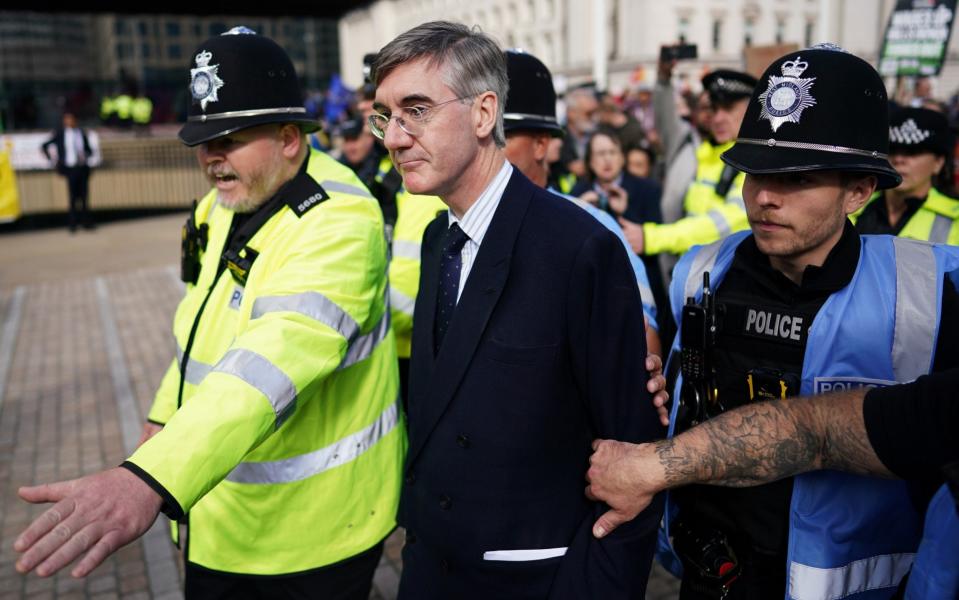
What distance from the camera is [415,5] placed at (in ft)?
290

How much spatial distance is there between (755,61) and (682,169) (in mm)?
1374

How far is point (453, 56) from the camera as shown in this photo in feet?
6.13

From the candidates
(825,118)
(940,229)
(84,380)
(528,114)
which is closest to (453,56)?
(825,118)

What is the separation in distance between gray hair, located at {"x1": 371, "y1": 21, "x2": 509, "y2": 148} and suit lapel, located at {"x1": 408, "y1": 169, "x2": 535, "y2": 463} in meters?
0.23

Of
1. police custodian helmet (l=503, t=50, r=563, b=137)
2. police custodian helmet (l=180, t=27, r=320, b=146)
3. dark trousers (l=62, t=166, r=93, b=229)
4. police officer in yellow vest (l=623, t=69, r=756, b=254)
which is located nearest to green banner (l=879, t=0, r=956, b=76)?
police officer in yellow vest (l=623, t=69, r=756, b=254)

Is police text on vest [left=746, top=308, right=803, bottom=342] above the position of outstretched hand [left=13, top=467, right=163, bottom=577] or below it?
above

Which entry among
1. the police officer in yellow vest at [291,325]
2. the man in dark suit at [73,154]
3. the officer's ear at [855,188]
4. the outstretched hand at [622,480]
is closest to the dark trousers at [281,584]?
the police officer in yellow vest at [291,325]

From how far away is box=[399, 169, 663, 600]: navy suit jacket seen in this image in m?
1.80

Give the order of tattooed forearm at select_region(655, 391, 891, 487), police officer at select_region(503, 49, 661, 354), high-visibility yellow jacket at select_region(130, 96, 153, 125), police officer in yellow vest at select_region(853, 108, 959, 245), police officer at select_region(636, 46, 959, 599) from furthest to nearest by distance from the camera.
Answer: high-visibility yellow jacket at select_region(130, 96, 153, 125) < police officer in yellow vest at select_region(853, 108, 959, 245) < police officer at select_region(503, 49, 661, 354) < police officer at select_region(636, 46, 959, 599) < tattooed forearm at select_region(655, 391, 891, 487)

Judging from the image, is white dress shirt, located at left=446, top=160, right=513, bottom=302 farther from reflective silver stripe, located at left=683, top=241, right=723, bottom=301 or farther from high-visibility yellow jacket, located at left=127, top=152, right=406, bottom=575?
reflective silver stripe, located at left=683, top=241, right=723, bottom=301

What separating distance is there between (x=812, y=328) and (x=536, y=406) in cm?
74

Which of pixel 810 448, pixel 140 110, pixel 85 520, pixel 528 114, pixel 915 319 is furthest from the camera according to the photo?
pixel 140 110

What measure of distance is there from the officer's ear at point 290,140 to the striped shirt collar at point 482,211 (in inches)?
31.9

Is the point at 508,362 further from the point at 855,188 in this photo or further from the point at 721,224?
the point at 721,224
